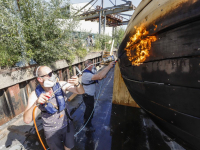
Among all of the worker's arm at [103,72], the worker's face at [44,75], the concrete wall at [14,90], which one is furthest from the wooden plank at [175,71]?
the concrete wall at [14,90]

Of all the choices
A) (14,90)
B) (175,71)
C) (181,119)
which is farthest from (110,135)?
(14,90)

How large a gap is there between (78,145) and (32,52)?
3028mm

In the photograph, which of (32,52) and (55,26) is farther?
(55,26)

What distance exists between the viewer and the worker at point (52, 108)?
1.44m

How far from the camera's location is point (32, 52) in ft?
11.3

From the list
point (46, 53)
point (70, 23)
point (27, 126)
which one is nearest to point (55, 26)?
point (70, 23)

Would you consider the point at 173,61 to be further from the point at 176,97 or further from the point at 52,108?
the point at 52,108

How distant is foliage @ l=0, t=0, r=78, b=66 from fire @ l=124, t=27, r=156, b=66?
302 cm

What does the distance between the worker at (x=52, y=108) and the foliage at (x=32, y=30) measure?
213cm

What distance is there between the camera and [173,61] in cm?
90

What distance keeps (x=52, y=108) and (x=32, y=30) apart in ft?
9.34

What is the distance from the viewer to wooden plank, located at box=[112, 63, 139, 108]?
3.22 m

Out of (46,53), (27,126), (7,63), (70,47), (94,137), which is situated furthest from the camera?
(70,47)

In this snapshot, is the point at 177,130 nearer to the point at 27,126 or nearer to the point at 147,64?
the point at 147,64
